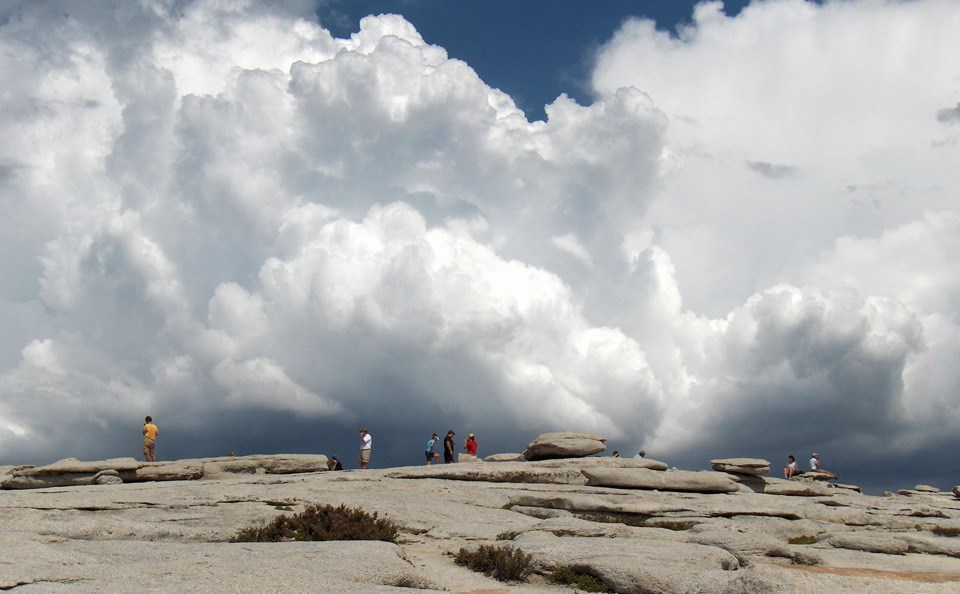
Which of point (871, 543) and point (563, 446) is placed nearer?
point (871, 543)

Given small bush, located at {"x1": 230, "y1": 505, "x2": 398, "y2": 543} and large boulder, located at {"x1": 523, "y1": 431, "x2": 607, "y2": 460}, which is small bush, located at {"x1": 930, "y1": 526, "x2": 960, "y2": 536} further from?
small bush, located at {"x1": 230, "y1": 505, "x2": 398, "y2": 543}

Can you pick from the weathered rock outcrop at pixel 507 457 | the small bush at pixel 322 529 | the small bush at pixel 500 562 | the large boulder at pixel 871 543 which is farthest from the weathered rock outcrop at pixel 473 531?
the weathered rock outcrop at pixel 507 457

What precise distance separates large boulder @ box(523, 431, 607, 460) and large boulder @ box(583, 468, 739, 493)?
4.99m

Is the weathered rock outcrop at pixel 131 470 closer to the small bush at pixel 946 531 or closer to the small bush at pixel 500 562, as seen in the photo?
the small bush at pixel 500 562

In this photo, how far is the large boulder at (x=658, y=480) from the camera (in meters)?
39.6

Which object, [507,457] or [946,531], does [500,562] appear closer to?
[946,531]

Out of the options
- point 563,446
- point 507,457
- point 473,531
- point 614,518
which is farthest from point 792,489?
point 473,531

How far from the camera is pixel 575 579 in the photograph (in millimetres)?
17203

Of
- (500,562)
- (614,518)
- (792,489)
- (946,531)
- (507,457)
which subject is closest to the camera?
(500,562)

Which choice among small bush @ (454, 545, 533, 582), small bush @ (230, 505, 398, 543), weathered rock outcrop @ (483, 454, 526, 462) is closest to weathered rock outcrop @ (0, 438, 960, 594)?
small bush @ (454, 545, 533, 582)

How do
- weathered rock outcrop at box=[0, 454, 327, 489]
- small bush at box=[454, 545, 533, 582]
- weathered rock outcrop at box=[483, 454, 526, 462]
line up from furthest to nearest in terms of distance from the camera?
weathered rock outcrop at box=[483, 454, 526, 462] < weathered rock outcrop at box=[0, 454, 327, 489] < small bush at box=[454, 545, 533, 582]

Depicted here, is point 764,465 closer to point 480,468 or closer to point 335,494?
point 480,468

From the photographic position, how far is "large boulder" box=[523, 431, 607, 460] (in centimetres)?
4572

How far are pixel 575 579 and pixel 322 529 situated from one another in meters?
6.65
